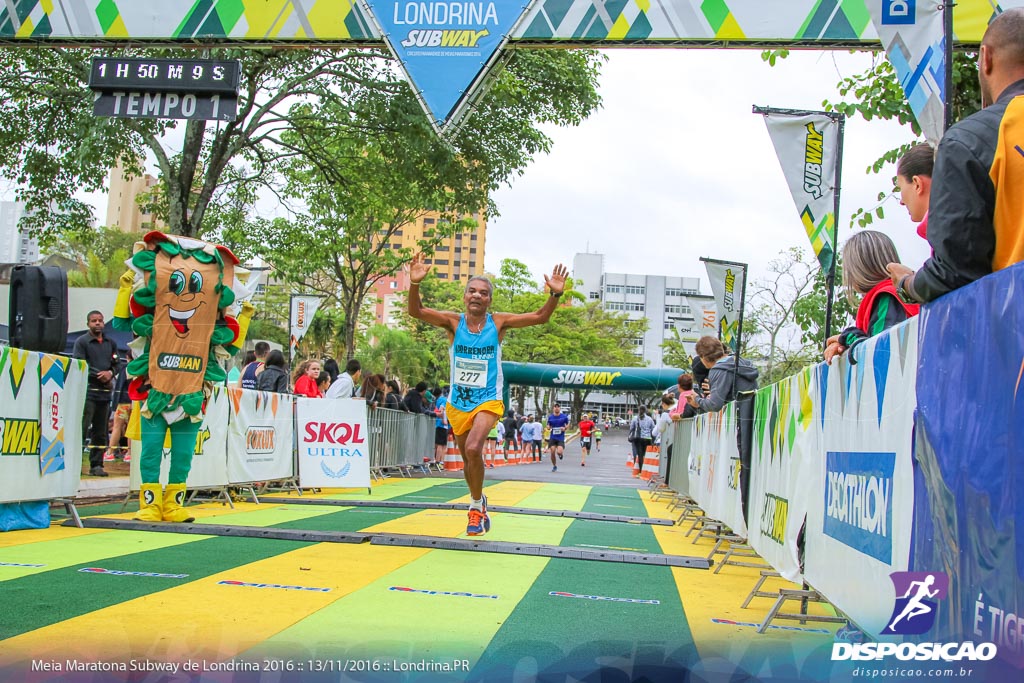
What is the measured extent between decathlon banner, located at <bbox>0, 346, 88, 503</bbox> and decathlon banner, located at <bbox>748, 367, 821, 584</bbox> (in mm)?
5223

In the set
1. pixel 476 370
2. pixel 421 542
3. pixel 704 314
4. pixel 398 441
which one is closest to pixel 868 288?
pixel 421 542

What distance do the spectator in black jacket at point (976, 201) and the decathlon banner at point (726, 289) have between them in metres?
12.0

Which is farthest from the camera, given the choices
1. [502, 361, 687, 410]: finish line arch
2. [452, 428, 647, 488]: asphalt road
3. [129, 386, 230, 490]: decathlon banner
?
[502, 361, 687, 410]: finish line arch

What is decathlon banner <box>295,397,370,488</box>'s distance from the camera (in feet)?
40.5

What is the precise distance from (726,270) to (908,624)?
12912 millimetres

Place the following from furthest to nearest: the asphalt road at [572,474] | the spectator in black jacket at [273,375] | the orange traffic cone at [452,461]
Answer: the orange traffic cone at [452,461] < the asphalt road at [572,474] < the spectator in black jacket at [273,375]

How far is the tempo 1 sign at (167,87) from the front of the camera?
8.13 metres

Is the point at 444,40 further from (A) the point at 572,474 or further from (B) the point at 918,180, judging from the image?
(A) the point at 572,474

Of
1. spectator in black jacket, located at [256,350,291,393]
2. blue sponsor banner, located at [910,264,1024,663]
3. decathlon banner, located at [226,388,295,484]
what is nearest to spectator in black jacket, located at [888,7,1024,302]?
blue sponsor banner, located at [910,264,1024,663]

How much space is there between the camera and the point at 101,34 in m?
9.07

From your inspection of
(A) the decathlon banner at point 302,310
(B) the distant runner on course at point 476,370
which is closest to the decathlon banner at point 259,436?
(B) the distant runner on course at point 476,370

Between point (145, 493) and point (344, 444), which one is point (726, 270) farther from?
point (145, 493)

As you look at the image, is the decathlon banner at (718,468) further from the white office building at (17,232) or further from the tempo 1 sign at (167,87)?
the white office building at (17,232)

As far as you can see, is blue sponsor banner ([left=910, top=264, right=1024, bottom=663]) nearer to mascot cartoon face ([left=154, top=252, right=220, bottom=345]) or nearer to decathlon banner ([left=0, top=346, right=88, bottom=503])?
decathlon banner ([left=0, top=346, right=88, bottom=503])
